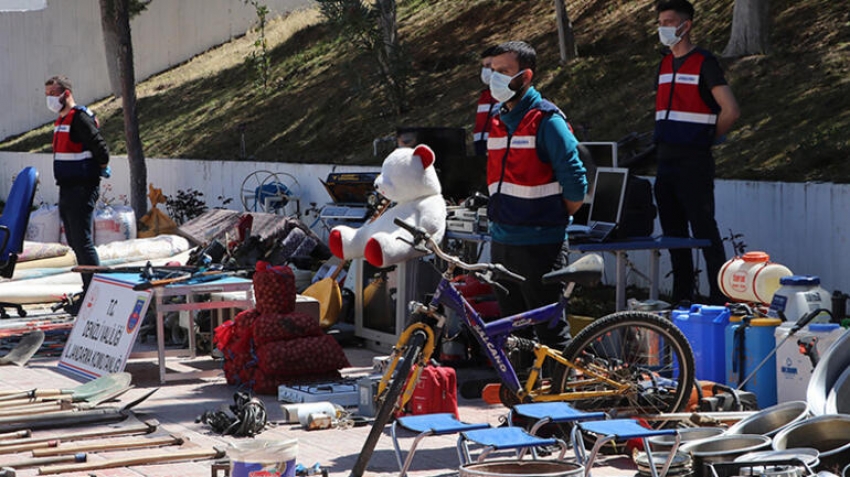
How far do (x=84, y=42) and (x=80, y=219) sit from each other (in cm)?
2350

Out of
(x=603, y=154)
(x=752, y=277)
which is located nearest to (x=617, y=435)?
(x=752, y=277)

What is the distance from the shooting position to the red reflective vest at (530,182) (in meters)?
7.26

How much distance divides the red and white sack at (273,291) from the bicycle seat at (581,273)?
2.55m

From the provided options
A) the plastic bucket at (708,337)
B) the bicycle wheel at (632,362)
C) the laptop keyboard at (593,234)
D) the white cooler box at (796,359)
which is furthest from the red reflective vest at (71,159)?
the white cooler box at (796,359)

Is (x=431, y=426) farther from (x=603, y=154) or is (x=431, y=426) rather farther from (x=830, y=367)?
(x=603, y=154)

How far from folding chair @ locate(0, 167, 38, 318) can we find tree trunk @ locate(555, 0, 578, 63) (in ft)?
26.0

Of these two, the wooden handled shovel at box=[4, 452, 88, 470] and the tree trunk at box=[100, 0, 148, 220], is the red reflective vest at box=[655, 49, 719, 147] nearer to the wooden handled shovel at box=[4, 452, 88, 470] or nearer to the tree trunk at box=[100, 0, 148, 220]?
the wooden handled shovel at box=[4, 452, 88, 470]

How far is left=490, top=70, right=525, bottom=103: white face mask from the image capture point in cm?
725

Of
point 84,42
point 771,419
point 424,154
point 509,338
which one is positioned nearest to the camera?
point 771,419

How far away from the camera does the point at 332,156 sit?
789 inches

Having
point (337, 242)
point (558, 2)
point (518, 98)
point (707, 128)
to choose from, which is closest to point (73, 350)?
point (337, 242)

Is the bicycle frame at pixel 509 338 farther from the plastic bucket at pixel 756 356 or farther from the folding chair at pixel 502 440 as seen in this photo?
the folding chair at pixel 502 440

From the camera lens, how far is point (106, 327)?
9.28 m

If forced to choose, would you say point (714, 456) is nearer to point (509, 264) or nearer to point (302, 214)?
point (509, 264)
